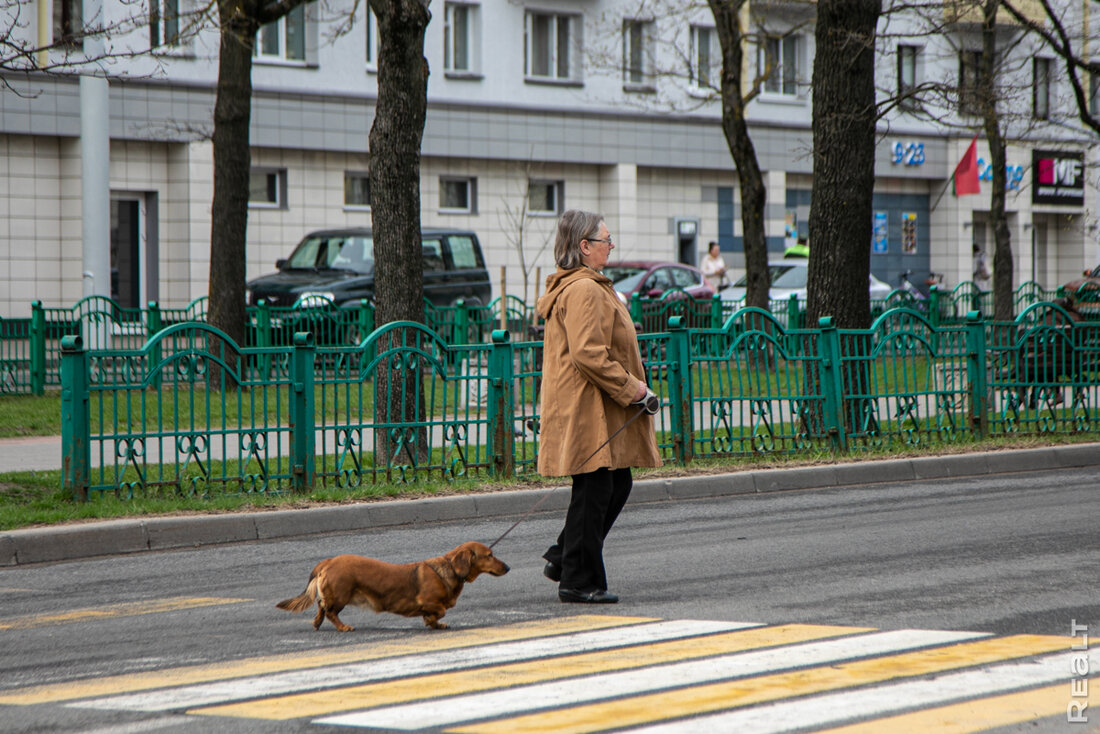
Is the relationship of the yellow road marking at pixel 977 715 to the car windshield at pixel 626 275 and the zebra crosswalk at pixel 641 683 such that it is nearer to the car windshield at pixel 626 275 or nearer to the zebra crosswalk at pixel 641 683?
the zebra crosswalk at pixel 641 683

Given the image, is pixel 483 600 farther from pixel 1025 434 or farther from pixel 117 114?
pixel 117 114

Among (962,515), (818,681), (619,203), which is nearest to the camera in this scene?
(818,681)

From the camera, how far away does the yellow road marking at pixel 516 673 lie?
493 centimetres

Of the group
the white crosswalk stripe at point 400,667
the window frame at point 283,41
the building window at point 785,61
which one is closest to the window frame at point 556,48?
the window frame at point 283,41

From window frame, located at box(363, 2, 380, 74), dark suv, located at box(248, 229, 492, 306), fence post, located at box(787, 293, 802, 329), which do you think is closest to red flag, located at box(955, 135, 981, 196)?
fence post, located at box(787, 293, 802, 329)

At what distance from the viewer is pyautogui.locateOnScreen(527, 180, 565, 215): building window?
3522 centimetres

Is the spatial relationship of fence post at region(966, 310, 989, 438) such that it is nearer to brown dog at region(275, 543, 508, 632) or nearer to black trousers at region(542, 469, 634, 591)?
black trousers at region(542, 469, 634, 591)

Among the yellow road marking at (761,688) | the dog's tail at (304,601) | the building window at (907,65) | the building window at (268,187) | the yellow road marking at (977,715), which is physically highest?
the building window at (907,65)

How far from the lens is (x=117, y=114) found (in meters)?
28.6

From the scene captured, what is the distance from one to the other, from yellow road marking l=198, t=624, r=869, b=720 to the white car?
73.1 feet

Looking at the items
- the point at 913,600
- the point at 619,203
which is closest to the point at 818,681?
the point at 913,600

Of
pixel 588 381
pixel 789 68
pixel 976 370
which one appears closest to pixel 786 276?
pixel 789 68

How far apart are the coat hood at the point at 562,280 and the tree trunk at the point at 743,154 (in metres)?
17.4

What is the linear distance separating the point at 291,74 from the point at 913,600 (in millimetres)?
26073
